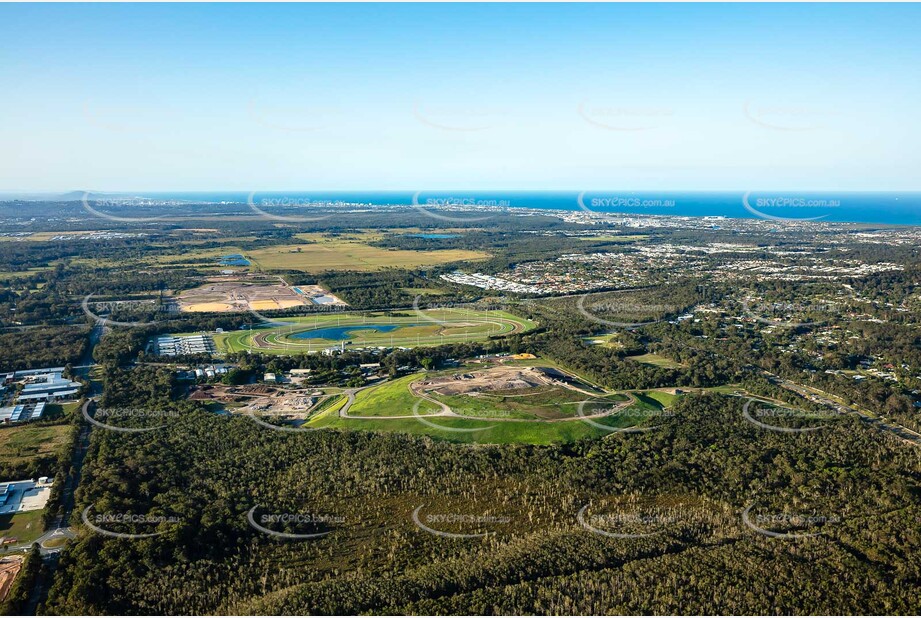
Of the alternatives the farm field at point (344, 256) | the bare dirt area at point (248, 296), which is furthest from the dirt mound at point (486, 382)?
the farm field at point (344, 256)

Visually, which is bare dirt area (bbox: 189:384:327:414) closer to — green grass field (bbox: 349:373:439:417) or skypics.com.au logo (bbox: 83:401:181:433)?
green grass field (bbox: 349:373:439:417)

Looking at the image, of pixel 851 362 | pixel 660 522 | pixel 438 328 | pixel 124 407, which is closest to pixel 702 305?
pixel 851 362

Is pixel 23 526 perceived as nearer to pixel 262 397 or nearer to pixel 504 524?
pixel 262 397

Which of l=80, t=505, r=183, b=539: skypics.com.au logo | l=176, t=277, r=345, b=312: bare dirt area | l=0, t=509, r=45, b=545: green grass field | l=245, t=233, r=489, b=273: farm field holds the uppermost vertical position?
l=245, t=233, r=489, b=273: farm field

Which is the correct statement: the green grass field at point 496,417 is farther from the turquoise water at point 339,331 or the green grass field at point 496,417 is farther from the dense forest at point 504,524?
the turquoise water at point 339,331

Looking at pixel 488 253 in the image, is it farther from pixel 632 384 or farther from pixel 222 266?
pixel 632 384

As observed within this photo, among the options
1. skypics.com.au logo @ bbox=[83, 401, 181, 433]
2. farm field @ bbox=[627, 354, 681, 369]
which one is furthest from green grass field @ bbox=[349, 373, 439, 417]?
farm field @ bbox=[627, 354, 681, 369]
